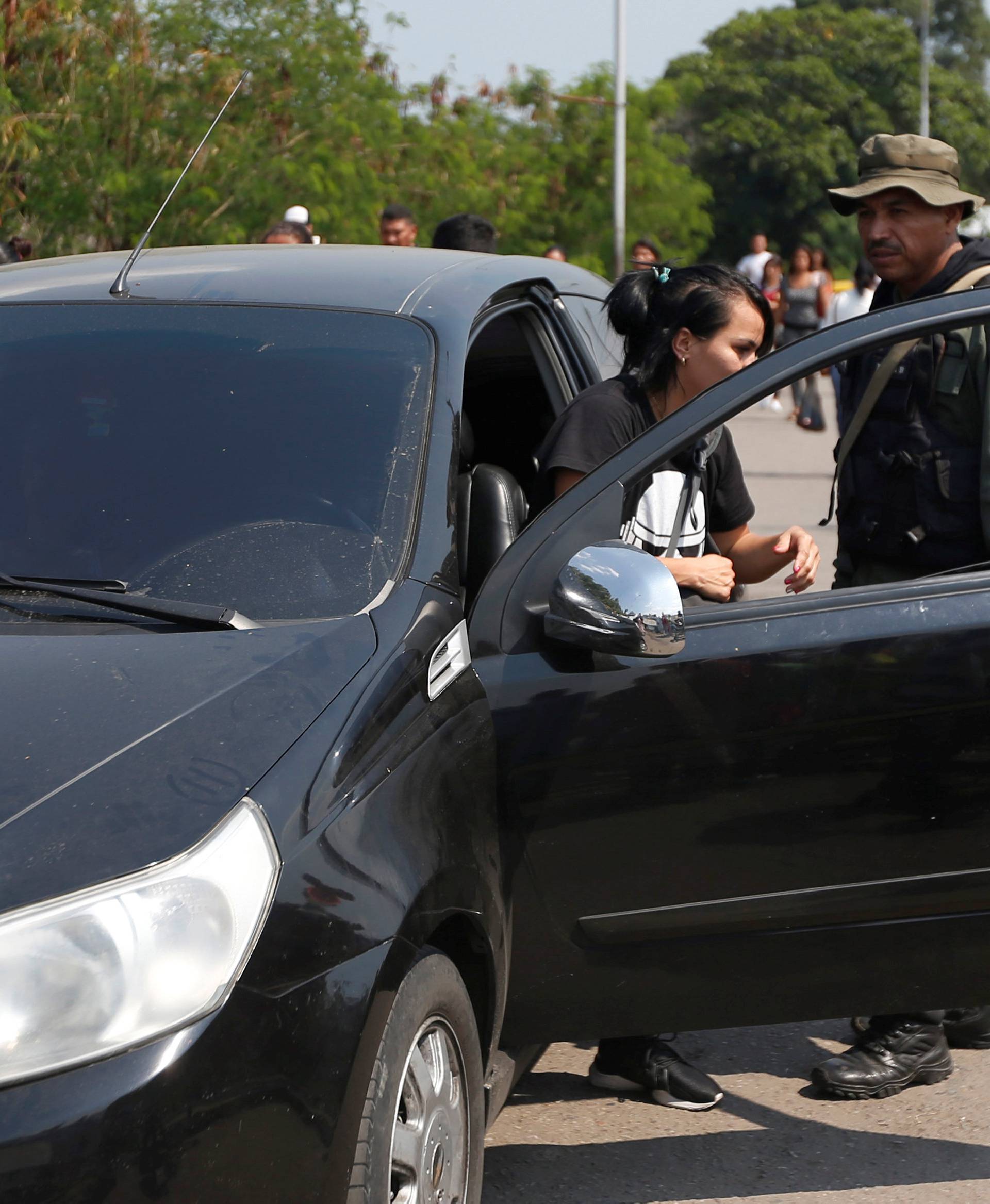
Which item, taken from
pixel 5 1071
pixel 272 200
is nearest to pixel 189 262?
pixel 5 1071

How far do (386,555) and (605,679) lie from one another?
420mm

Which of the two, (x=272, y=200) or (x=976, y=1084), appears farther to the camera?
(x=272, y=200)

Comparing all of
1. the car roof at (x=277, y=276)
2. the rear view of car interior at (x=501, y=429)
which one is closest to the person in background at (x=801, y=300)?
the rear view of car interior at (x=501, y=429)

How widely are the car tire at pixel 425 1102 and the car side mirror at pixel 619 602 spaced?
1.84 ft

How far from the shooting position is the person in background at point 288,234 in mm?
7605

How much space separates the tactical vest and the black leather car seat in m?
1.02

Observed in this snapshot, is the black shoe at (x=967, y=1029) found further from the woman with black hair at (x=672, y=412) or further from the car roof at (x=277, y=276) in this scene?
the car roof at (x=277, y=276)

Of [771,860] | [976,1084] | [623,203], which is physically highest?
[771,860]

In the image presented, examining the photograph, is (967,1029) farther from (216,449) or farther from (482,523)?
(216,449)

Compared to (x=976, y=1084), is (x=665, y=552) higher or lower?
higher

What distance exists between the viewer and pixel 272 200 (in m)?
13.0

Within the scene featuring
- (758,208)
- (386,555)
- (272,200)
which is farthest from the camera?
(758,208)

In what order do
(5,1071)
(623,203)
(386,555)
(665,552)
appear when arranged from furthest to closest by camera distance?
(623,203)
(665,552)
(386,555)
(5,1071)

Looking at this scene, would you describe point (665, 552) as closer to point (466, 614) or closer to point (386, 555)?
point (466, 614)
